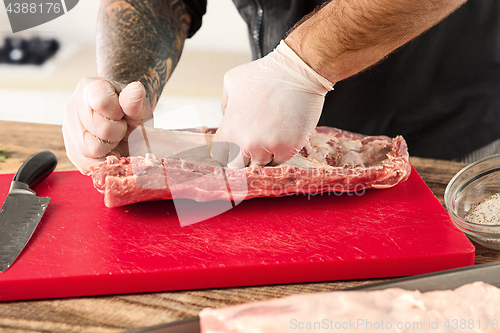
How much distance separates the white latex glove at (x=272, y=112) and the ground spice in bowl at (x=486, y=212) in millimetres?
758

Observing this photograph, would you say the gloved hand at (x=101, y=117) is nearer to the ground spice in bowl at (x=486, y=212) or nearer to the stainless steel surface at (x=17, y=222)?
the stainless steel surface at (x=17, y=222)

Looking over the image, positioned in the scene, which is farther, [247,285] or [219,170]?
[219,170]

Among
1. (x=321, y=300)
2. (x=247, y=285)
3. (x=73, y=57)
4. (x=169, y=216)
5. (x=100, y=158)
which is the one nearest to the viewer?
(x=321, y=300)

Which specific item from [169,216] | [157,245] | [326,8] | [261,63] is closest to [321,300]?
[157,245]

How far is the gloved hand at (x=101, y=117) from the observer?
1578mm

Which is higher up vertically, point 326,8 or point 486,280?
point 326,8

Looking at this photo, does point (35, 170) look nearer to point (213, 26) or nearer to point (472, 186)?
point (472, 186)

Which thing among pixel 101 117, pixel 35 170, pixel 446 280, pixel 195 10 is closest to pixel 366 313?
pixel 446 280

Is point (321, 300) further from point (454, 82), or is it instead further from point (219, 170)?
point (454, 82)

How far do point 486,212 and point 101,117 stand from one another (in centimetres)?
163

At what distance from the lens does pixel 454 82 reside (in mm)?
2562

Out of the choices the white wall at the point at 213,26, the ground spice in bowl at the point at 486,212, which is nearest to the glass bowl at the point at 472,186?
the ground spice in bowl at the point at 486,212

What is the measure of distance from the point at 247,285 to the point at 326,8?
1275mm

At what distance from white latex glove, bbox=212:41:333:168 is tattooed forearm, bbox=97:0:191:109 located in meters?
0.72
